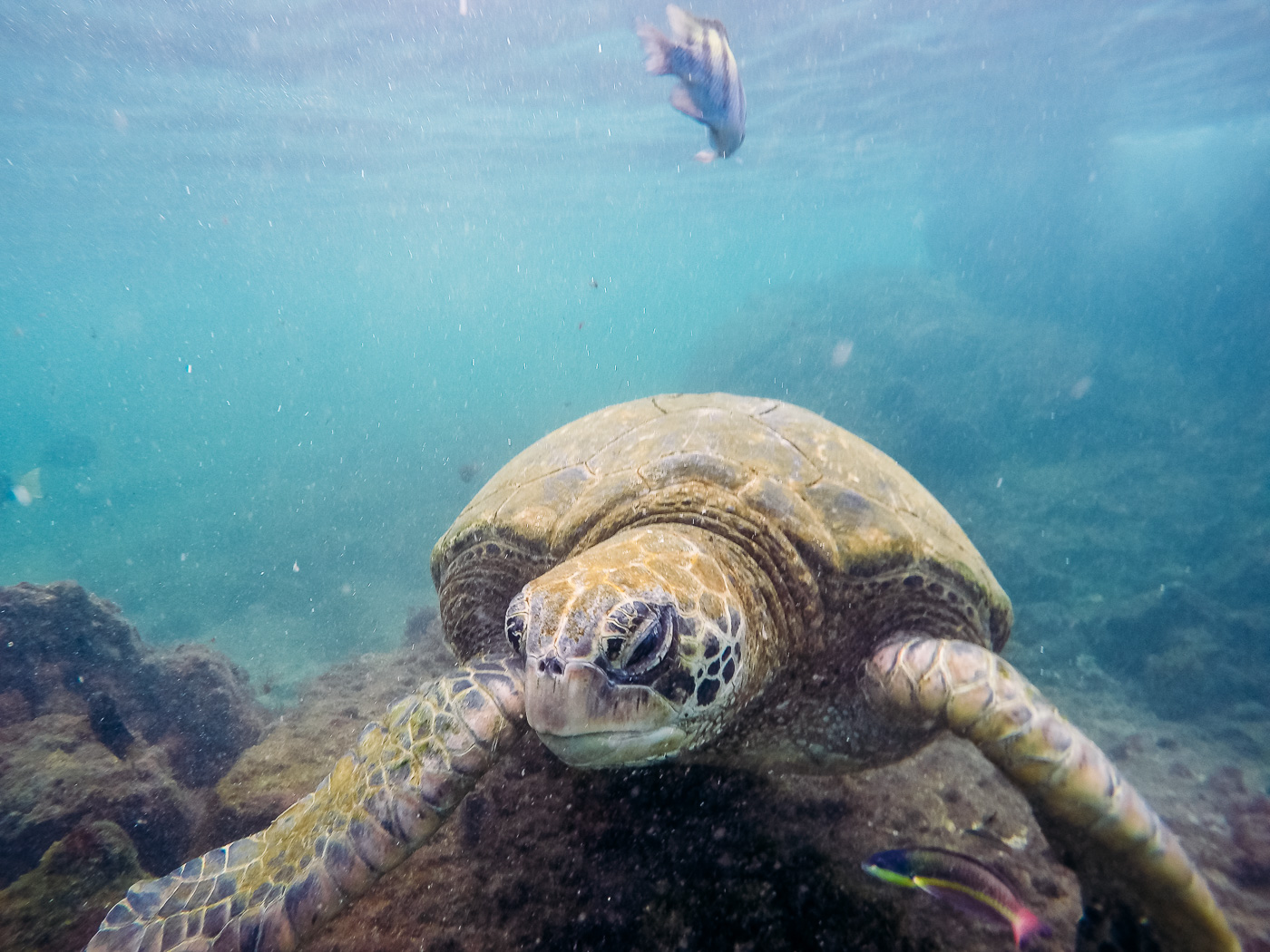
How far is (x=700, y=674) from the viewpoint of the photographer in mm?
1840

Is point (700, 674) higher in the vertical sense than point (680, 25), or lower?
lower

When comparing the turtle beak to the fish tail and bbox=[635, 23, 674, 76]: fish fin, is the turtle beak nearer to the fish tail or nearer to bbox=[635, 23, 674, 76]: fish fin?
the fish tail

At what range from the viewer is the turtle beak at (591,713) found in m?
1.61

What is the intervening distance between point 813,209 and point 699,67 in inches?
1624

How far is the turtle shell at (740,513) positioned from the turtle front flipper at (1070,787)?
462 millimetres

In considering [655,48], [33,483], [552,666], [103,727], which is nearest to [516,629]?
[552,666]

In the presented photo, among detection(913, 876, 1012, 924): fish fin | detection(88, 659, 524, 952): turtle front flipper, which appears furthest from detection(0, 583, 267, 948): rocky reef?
detection(913, 876, 1012, 924): fish fin

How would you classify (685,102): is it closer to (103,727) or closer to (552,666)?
(552,666)

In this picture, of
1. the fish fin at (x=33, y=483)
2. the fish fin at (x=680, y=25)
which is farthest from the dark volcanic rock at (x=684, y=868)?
the fish fin at (x=33, y=483)

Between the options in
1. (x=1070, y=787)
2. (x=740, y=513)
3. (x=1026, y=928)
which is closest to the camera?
(x=1026, y=928)

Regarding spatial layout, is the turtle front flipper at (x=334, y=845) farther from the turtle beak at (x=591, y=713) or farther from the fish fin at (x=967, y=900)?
the fish fin at (x=967, y=900)

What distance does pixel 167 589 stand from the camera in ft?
51.3

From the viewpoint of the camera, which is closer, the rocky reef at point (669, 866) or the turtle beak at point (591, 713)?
the turtle beak at point (591, 713)

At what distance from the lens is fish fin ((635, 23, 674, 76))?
122 inches
